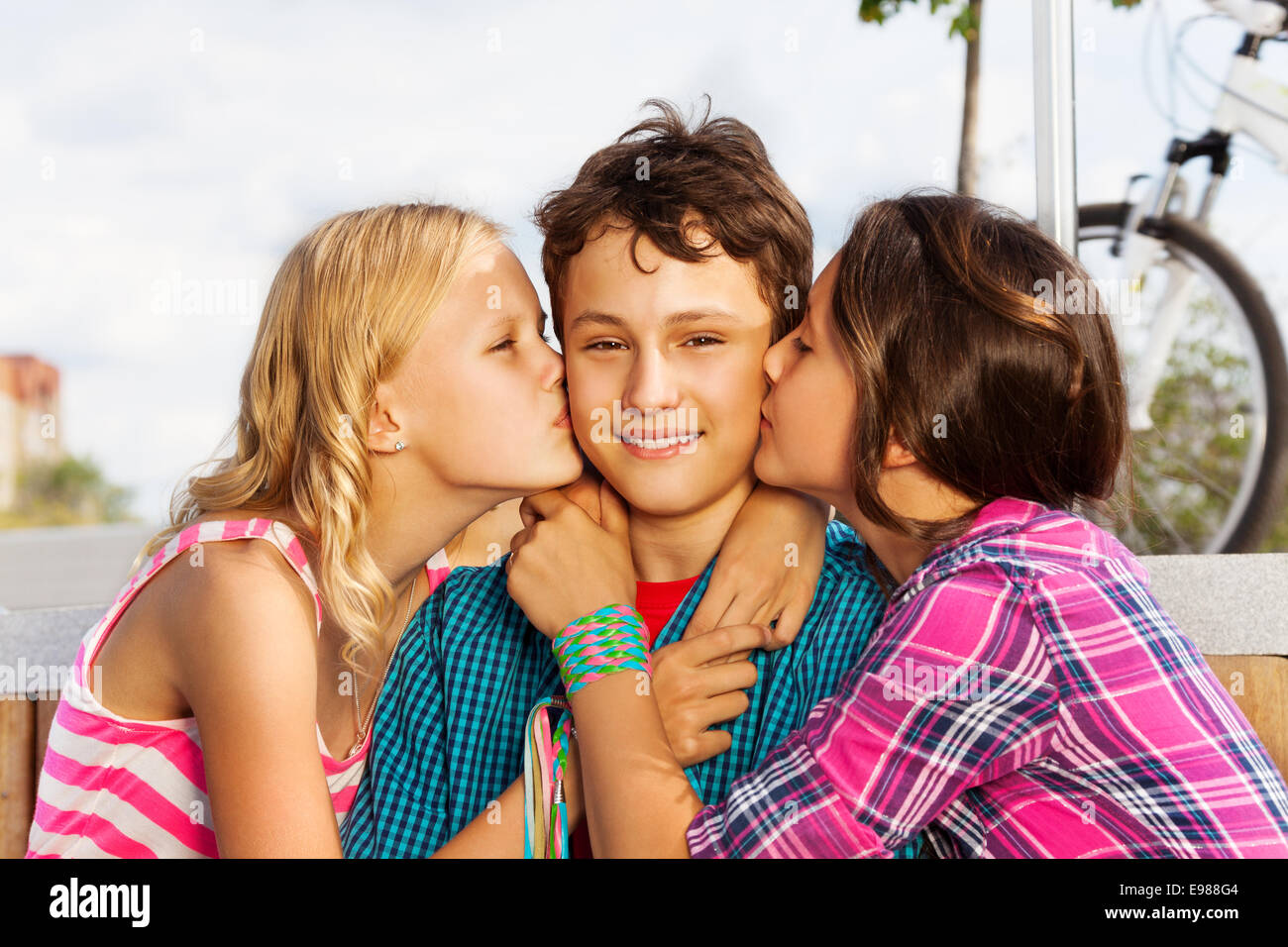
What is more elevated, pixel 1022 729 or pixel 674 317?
pixel 674 317

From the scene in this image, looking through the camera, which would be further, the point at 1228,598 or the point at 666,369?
the point at 1228,598

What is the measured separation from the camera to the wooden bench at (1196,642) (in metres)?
1.53

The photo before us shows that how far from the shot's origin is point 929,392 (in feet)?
4.29

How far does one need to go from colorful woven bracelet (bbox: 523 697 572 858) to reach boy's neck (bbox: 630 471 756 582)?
304 millimetres

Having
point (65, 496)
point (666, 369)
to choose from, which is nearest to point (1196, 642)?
point (666, 369)

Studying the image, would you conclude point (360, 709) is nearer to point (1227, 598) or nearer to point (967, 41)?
point (1227, 598)

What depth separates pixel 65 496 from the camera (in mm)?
8281

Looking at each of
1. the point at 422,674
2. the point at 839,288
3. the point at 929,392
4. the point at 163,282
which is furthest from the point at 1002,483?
the point at 163,282

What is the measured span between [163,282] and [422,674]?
0.80 meters

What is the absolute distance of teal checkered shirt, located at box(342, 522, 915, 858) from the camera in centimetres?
142

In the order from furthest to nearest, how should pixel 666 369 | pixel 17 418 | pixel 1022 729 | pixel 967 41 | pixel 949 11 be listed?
1. pixel 17 418
2. pixel 967 41
3. pixel 949 11
4. pixel 666 369
5. pixel 1022 729

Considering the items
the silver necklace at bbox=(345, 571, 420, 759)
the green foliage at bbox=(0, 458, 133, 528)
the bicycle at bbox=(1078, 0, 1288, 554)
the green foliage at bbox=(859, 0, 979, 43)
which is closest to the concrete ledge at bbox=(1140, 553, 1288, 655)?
the bicycle at bbox=(1078, 0, 1288, 554)

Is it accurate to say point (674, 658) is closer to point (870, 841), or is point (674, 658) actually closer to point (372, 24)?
point (870, 841)

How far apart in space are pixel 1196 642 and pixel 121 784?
1.69 meters
